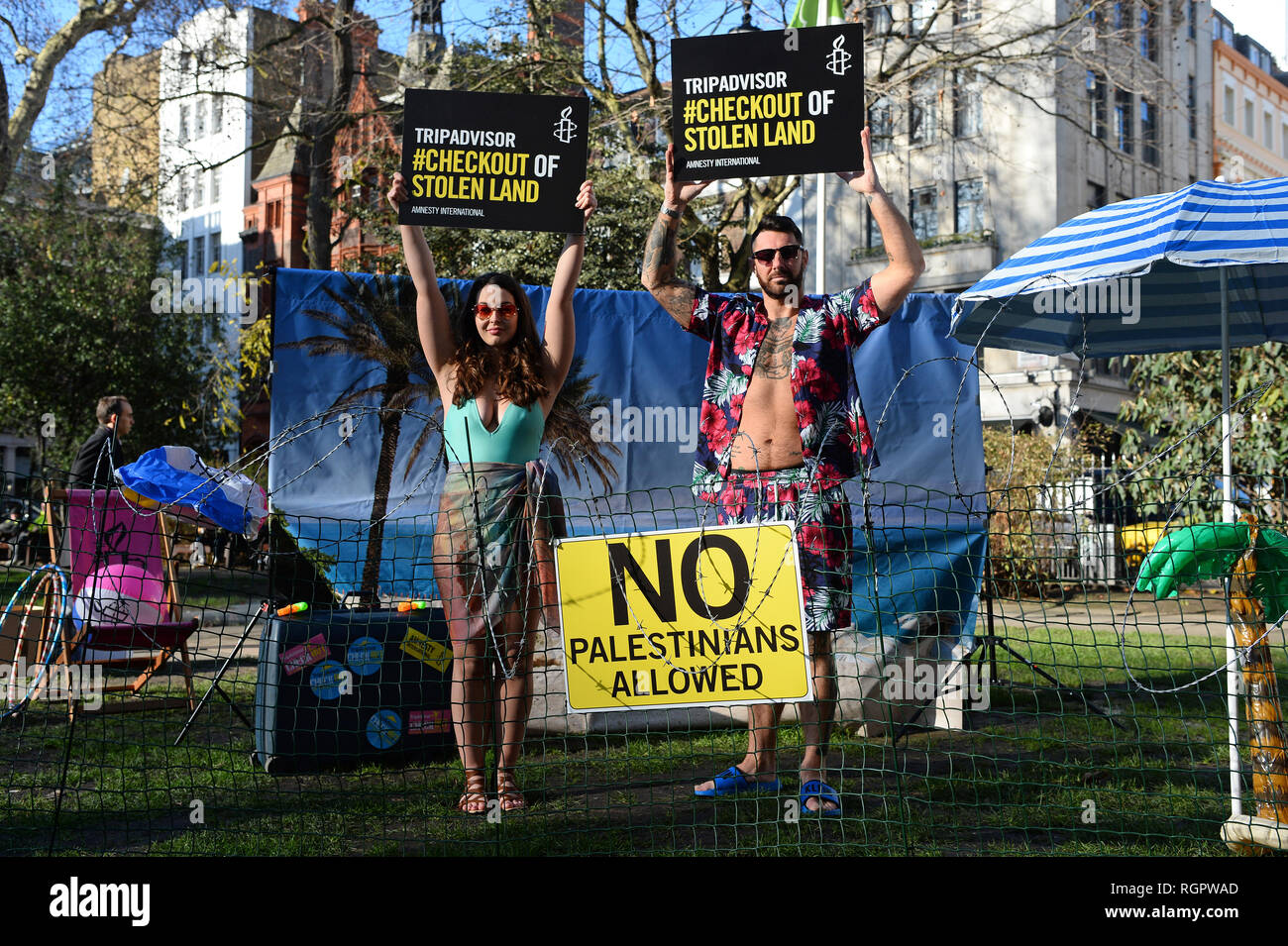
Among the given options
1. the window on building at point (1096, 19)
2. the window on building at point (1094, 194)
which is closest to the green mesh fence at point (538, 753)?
the window on building at point (1096, 19)

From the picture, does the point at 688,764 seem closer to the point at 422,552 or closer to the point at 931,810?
the point at 931,810

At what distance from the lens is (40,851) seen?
3291mm

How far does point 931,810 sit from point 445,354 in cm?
239

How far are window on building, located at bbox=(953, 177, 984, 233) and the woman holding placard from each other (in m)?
26.0

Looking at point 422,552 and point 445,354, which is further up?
point 445,354

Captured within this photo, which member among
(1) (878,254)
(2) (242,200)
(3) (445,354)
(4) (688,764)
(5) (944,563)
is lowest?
(4) (688,764)

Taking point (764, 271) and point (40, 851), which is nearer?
point (40, 851)

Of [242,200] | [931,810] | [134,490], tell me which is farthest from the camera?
[242,200]

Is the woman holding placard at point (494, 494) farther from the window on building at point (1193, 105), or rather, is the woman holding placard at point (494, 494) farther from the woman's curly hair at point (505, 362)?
the window on building at point (1193, 105)

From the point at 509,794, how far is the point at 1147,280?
167 inches

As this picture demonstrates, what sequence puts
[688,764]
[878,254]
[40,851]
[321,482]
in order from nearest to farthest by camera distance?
[40,851] → [688,764] → [321,482] → [878,254]

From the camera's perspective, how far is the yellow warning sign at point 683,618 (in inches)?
122

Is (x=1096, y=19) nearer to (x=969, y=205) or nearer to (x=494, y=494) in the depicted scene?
(x=969, y=205)
